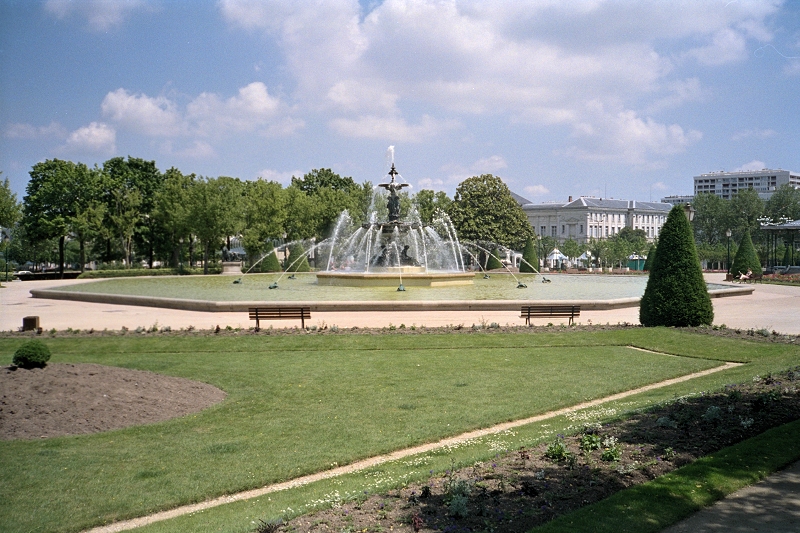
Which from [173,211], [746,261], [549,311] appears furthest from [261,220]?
[549,311]

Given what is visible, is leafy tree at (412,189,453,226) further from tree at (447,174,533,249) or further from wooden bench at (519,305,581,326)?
wooden bench at (519,305,581,326)

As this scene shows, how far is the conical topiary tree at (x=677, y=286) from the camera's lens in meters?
18.5

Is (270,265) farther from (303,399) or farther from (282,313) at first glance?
(303,399)

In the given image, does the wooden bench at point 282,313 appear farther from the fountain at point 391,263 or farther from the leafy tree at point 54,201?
the leafy tree at point 54,201

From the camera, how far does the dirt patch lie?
Answer: 28.9ft

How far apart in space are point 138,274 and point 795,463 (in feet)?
173

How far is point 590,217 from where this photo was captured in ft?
452

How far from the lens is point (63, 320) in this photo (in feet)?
70.7

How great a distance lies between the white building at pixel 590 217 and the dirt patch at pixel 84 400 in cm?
12875

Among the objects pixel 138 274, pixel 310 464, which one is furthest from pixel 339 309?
pixel 138 274

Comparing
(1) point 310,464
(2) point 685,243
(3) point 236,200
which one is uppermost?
(3) point 236,200

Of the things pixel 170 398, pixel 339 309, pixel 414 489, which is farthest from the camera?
pixel 339 309

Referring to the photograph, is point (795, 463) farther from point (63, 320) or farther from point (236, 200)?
point (236, 200)

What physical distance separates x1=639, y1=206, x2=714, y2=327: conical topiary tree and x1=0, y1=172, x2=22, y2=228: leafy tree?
128ft
